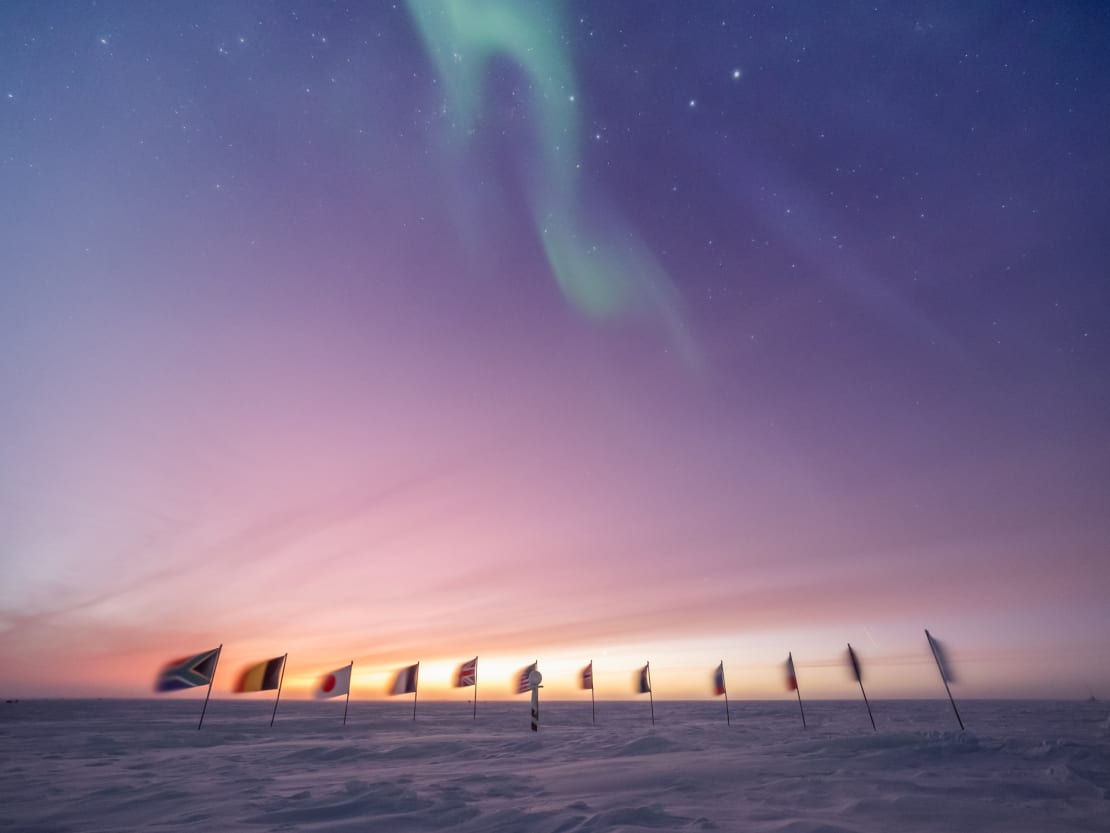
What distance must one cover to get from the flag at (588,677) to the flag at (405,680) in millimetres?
13556

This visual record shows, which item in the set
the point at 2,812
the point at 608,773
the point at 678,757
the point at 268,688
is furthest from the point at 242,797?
the point at 268,688

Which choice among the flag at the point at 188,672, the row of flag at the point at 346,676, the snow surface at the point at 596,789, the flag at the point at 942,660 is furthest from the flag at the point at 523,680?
the flag at the point at 942,660

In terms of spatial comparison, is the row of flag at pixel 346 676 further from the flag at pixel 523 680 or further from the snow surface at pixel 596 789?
the snow surface at pixel 596 789

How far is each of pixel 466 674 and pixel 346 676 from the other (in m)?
9.56

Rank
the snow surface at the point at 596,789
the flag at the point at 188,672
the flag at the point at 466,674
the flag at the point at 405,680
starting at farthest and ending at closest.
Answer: the flag at the point at 466,674 → the flag at the point at 405,680 → the flag at the point at 188,672 → the snow surface at the point at 596,789

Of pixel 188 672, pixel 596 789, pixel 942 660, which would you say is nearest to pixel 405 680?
pixel 188 672

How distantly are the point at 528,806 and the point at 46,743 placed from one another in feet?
109

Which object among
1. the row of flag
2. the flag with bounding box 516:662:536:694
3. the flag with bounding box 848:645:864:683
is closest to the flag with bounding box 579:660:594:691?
the row of flag

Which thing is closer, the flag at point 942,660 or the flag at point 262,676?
the flag at point 942,660

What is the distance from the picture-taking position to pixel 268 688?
32531 mm

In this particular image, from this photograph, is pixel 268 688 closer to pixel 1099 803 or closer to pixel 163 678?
pixel 163 678

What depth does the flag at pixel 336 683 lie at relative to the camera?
34.5 m

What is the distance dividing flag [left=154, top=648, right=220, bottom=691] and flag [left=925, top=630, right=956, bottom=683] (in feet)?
136

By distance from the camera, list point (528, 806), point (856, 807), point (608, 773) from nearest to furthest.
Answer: point (856, 807)
point (528, 806)
point (608, 773)
